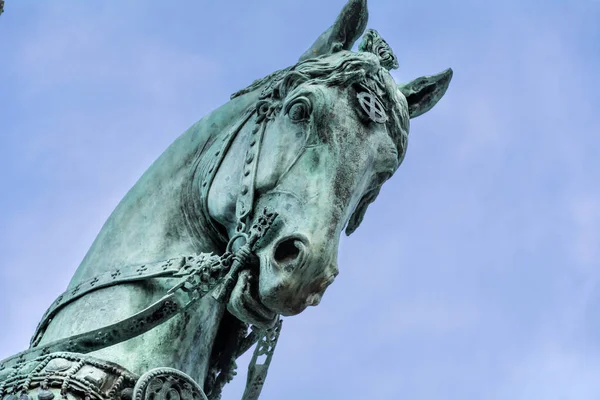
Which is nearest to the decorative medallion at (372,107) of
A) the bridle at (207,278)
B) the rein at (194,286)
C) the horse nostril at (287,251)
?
the bridle at (207,278)

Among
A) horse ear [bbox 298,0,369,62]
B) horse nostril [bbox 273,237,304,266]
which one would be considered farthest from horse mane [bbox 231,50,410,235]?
horse nostril [bbox 273,237,304,266]

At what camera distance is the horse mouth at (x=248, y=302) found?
6.26 m

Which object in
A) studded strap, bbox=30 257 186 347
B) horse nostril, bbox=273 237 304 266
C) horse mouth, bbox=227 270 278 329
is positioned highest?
studded strap, bbox=30 257 186 347

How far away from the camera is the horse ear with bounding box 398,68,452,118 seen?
8062 millimetres

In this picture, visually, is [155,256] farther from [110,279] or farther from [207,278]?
[207,278]

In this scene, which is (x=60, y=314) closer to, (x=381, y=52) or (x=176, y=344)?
(x=176, y=344)

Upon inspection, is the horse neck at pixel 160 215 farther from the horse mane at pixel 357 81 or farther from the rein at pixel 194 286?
the horse mane at pixel 357 81

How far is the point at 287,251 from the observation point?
247 inches

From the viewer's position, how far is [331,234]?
634cm

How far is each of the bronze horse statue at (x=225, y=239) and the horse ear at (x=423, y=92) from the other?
30 centimetres

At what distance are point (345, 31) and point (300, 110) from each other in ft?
3.78

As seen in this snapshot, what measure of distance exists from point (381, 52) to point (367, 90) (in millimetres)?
858

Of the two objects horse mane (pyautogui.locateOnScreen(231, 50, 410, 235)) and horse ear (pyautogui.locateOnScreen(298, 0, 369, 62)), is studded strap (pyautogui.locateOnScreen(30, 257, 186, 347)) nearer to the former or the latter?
horse mane (pyautogui.locateOnScreen(231, 50, 410, 235))

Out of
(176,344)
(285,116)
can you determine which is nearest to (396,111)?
(285,116)
